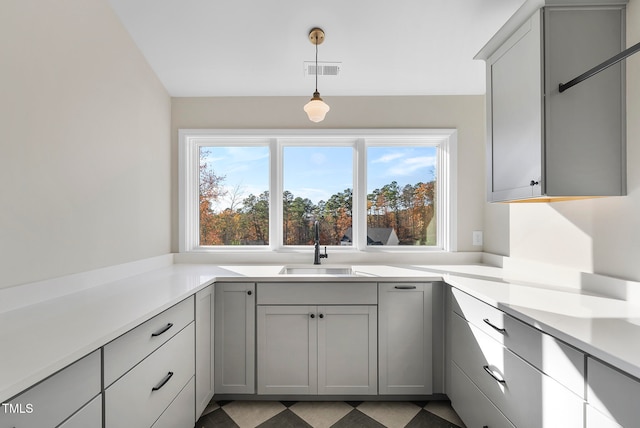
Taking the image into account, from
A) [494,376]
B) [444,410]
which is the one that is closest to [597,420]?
[494,376]

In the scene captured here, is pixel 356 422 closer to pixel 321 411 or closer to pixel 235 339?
pixel 321 411

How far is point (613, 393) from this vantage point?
33.3 inches

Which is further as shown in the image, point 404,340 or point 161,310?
point 404,340

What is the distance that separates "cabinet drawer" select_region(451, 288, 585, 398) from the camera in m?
0.98

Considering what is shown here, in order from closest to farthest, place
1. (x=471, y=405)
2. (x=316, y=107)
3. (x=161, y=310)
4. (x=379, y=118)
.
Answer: (x=161, y=310)
(x=471, y=405)
(x=316, y=107)
(x=379, y=118)

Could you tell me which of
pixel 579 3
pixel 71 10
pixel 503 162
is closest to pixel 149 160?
pixel 71 10

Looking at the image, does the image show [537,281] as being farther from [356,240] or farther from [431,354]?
[356,240]

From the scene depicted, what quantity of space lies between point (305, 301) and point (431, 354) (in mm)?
906

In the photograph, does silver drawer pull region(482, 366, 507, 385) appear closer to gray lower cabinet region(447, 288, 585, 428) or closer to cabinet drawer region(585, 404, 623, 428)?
gray lower cabinet region(447, 288, 585, 428)

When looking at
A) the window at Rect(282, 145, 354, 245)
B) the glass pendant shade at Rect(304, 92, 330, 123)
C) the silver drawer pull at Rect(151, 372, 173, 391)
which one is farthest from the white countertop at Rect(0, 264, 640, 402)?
the glass pendant shade at Rect(304, 92, 330, 123)

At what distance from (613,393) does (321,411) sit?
1.52 metres

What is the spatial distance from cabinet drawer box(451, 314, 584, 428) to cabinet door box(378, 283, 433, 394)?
0.20m

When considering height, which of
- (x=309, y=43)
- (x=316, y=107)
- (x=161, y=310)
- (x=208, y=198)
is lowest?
(x=161, y=310)

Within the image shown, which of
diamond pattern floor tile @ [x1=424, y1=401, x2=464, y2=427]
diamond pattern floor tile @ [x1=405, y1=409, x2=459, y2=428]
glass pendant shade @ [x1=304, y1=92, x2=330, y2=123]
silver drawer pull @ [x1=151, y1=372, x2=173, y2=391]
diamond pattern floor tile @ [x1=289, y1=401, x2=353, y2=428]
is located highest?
glass pendant shade @ [x1=304, y1=92, x2=330, y2=123]
